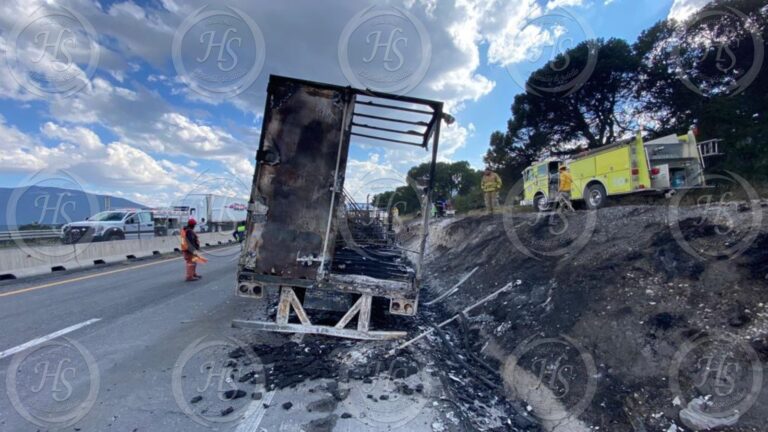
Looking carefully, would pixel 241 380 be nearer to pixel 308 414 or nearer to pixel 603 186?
pixel 308 414

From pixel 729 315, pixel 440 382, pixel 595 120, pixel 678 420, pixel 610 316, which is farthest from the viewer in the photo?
pixel 595 120

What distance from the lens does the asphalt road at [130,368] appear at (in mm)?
2777

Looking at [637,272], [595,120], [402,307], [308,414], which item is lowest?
[308,414]

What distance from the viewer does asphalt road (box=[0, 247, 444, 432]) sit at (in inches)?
109

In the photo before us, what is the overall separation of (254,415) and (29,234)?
743 inches

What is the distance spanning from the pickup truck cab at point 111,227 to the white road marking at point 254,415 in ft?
56.1

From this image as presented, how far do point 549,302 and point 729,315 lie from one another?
177 cm

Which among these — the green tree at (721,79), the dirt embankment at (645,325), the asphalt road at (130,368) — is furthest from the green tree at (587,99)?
A: the asphalt road at (130,368)

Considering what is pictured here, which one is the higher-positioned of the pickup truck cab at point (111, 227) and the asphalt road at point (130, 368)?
the pickup truck cab at point (111, 227)

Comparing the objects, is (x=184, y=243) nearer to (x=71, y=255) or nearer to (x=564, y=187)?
(x=71, y=255)

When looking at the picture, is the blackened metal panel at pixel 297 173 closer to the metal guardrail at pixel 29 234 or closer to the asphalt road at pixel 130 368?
the asphalt road at pixel 130 368

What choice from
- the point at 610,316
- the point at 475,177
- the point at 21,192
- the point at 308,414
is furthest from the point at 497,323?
the point at 475,177

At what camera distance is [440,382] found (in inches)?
140

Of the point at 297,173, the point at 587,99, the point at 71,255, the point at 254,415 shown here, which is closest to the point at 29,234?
the point at 71,255
